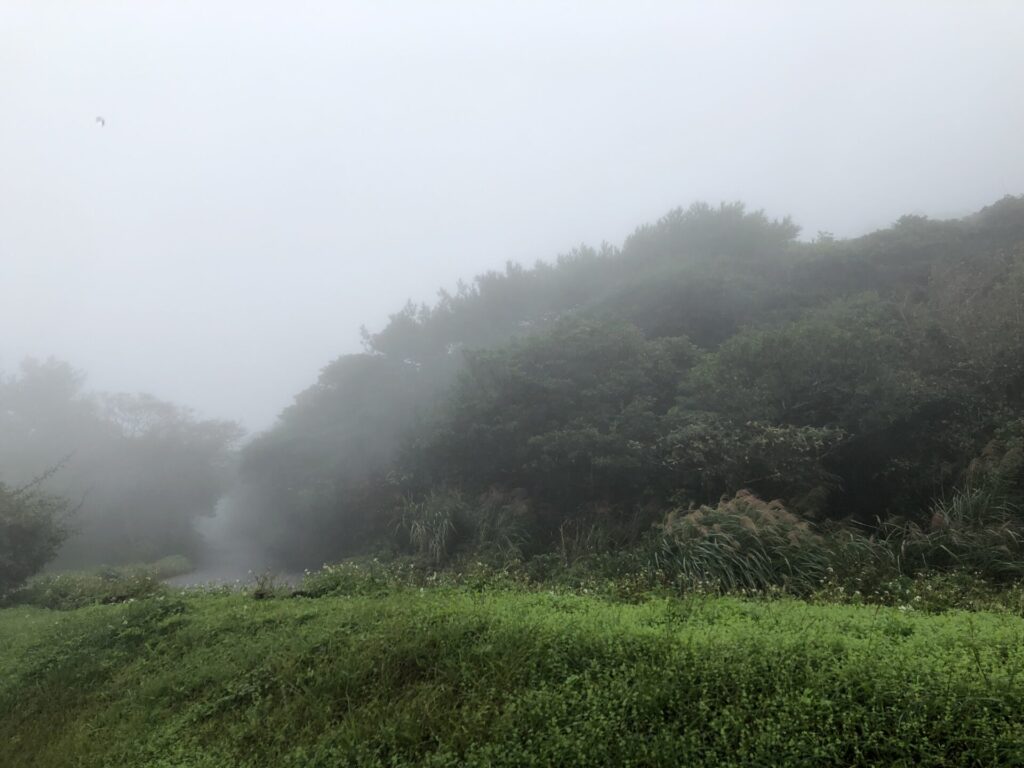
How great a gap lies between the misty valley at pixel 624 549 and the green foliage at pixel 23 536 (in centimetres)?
5

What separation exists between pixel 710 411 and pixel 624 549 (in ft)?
9.83

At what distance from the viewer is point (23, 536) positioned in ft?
37.1

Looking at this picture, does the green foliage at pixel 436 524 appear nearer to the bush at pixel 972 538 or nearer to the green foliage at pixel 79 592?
the green foliage at pixel 79 592

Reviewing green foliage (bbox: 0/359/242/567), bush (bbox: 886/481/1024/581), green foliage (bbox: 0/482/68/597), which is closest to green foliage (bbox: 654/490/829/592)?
bush (bbox: 886/481/1024/581)

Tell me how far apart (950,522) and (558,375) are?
786 cm

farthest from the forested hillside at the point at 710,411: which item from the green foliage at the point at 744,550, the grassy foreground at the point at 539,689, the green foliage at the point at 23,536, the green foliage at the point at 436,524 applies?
the green foliage at the point at 23,536

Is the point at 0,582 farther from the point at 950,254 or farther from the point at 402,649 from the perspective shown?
the point at 950,254

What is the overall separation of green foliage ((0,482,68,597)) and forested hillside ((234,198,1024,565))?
257 inches

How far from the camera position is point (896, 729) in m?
2.50

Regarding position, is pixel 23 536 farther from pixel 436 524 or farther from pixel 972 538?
pixel 972 538

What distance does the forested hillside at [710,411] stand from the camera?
30.9ft

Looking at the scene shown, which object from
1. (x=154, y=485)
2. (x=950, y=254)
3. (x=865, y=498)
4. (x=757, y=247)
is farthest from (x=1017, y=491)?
(x=154, y=485)

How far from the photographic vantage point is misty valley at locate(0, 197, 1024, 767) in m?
2.92

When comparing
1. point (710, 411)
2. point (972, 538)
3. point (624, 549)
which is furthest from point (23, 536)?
point (972, 538)
